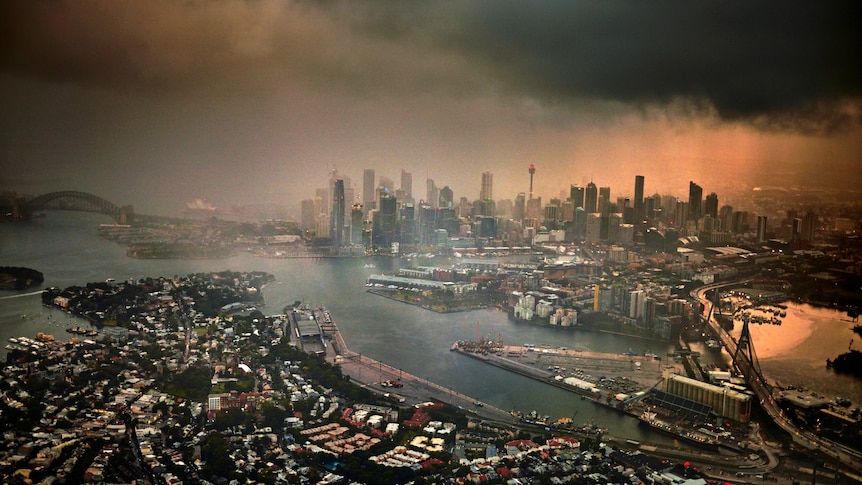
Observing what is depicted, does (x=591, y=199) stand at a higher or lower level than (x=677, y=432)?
higher

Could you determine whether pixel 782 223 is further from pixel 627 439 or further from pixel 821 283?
pixel 627 439

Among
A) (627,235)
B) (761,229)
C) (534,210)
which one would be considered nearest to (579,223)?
(534,210)

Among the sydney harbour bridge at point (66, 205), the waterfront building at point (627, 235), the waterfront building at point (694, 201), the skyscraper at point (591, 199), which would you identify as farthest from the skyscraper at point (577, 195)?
the sydney harbour bridge at point (66, 205)

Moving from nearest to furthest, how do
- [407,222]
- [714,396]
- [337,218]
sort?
[714,396], [337,218], [407,222]

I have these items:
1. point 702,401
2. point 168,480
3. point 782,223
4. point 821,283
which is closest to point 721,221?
point 782,223

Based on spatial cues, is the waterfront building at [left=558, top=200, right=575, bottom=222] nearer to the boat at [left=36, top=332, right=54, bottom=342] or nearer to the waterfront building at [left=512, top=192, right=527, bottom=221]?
the waterfront building at [left=512, top=192, right=527, bottom=221]

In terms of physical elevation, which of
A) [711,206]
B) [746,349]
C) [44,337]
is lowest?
[44,337]

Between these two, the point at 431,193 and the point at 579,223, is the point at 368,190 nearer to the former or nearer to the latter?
the point at 431,193
